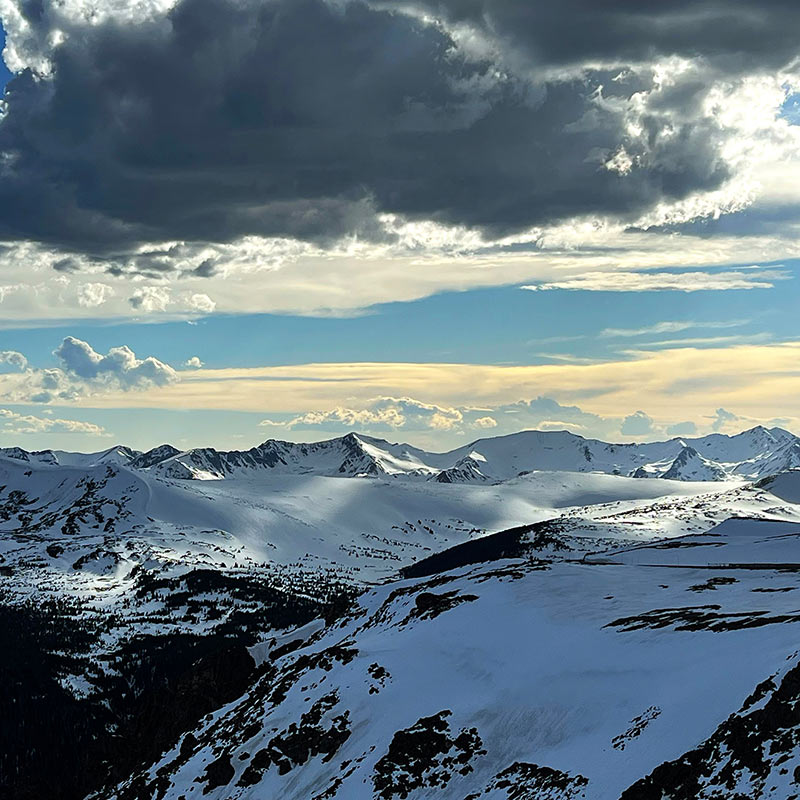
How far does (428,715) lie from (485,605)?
127ft

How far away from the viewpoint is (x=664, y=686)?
75.9 metres

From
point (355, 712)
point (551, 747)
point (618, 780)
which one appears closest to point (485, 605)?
point (355, 712)

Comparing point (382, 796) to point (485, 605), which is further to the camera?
point (485, 605)

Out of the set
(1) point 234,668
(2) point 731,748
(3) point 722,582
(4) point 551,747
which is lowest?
(1) point 234,668

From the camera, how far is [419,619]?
5098 inches

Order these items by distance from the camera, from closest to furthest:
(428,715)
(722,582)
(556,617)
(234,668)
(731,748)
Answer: (731,748), (428,715), (556,617), (722,582), (234,668)

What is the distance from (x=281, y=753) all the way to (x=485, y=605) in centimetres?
4179

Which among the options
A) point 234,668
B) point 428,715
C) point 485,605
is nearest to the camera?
point 428,715

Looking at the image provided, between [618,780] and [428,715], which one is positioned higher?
[618,780]

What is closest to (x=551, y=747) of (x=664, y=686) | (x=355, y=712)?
(x=664, y=686)

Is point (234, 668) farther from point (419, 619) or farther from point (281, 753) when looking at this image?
point (281, 753)

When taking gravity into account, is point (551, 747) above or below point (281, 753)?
above

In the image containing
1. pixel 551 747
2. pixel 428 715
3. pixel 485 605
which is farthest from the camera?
pixel 485 605

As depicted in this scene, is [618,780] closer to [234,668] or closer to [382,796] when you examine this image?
[382,796]
